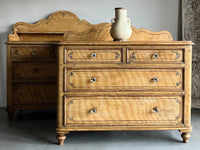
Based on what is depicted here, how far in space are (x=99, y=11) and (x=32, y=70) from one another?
1332 mm

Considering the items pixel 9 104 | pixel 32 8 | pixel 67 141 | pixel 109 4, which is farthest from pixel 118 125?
pixel 32 8

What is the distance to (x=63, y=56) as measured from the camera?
231 centimetres

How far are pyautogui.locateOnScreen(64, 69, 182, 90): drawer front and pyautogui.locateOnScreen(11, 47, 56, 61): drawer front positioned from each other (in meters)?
0.88

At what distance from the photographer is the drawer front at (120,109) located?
2.34 meters

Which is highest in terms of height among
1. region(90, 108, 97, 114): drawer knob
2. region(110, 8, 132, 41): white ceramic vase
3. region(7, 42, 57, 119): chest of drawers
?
region(110, 8, 132, 41): white ceramic vase

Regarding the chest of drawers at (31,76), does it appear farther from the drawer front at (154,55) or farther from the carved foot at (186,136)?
the carved foot at (186,136)

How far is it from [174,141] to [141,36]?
63.6 inches

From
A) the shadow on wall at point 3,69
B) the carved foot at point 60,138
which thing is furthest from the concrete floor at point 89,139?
the shadow on wall at point 3,69

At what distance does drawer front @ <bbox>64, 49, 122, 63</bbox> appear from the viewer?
2318 millimetres

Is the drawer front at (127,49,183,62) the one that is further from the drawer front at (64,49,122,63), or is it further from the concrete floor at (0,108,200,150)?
the concrete floor at (0,108,200,150)

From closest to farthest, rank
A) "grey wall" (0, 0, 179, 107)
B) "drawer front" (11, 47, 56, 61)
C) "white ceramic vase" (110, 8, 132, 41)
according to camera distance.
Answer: "white ceramic vase" (110, 8, 132, 41), "drawer front" (11, 47, 56, 61), "grey wall" (0, 0, 179, 107)

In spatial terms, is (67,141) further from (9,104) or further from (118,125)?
(9,104)

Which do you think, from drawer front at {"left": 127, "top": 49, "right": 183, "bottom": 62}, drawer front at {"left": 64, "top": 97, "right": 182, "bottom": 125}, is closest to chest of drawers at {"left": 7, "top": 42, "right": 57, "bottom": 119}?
drawer front at {"left": 64, "top": 97, "right": 182, "bottom": 125}

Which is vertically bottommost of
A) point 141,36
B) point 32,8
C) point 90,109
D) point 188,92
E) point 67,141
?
point 67,141
